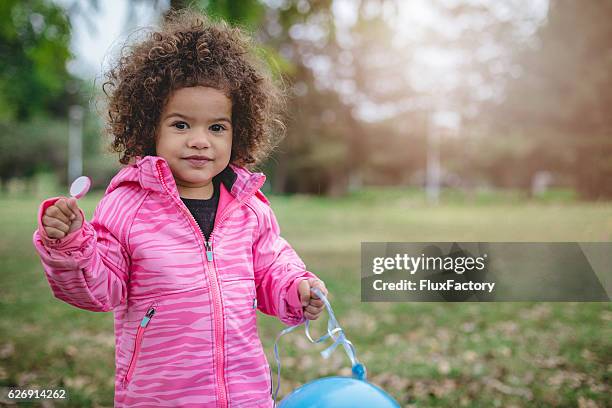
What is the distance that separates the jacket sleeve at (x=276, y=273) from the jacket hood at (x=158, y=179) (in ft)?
0.33

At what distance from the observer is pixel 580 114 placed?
47.8 ft

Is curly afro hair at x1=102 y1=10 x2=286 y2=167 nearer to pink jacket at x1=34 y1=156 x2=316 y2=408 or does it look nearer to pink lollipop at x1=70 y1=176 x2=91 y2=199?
pink jacket at x1=34 y1=156 x2=316 y2=408

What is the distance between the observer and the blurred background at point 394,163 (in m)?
3.94

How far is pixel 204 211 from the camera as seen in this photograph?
1.82 meters

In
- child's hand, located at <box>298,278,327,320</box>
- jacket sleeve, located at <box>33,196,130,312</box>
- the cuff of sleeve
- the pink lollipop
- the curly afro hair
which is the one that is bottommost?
child's hand, located at <box>298,278,327,320</box>

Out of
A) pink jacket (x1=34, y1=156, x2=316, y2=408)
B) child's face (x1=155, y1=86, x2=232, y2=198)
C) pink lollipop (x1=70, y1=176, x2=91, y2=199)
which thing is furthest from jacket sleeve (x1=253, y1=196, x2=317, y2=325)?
pink lollipop (x1=70, y1=176, x2=91, y2=199)

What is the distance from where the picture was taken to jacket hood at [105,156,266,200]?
5.54ft

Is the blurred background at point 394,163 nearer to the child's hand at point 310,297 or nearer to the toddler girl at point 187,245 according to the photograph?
the toddler girl at point 187,245

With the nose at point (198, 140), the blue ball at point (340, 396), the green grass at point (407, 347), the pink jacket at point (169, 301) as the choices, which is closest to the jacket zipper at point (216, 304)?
the pink jacket at point (169, 301)

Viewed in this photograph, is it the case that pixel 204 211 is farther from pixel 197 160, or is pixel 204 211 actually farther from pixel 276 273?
pixel 276 273

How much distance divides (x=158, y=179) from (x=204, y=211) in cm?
19

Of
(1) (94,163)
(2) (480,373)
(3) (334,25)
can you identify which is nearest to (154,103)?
(2) (480,373)

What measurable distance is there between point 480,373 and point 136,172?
9.51 feet

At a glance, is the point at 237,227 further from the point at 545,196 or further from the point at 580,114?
the point at 545,196
